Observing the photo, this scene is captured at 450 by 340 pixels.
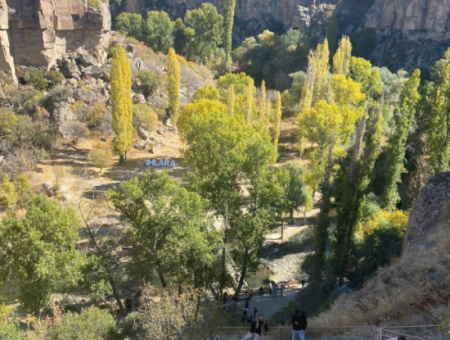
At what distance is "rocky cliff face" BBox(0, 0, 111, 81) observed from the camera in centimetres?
3095

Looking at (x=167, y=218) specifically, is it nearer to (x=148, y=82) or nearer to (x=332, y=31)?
(x=148, y=82)

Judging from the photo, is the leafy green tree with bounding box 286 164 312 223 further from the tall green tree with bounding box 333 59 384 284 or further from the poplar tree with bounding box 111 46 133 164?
the poplar tree with bounding box 111 46 133 164

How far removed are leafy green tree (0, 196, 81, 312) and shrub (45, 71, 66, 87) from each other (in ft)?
77.3

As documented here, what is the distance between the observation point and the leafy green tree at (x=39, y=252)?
488 inches

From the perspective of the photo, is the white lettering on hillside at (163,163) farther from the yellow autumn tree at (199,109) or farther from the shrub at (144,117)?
the shrub at (144,117)

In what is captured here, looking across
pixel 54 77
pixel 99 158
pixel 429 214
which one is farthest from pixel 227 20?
pixel 429 214

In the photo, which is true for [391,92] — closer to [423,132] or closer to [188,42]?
[423,132]

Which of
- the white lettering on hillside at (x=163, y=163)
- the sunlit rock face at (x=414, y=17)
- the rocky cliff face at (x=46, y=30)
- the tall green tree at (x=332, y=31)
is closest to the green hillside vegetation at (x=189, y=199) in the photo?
the white lettering on hillside at (x=163, y=163)

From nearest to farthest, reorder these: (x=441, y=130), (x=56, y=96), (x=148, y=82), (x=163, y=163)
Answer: (x=441, y=130) → (x=163, y=163) → (x=56, y=96) → (x=148, y=82)

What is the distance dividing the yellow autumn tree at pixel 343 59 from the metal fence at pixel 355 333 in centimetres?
3287

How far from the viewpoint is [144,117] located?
33.0 m

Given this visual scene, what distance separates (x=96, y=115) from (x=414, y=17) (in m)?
45.5

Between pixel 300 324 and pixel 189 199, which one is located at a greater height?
pixel 189 199

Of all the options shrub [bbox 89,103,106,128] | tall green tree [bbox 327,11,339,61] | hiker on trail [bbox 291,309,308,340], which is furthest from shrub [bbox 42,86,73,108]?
tall green tree [bbox 327,11,339,61]
